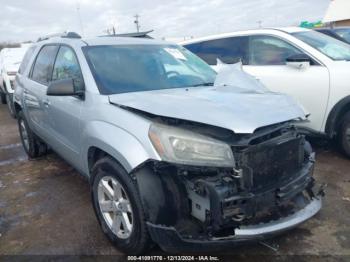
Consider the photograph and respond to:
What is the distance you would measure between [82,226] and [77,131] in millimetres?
916

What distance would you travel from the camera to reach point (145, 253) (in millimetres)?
2674

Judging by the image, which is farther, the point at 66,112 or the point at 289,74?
the point at 289,74

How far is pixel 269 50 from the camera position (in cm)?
534

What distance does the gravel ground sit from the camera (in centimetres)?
285

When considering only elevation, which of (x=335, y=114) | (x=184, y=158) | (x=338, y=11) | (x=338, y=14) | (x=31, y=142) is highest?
(x=338, y=11)

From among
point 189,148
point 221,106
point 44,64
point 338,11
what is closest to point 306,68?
point 221,106

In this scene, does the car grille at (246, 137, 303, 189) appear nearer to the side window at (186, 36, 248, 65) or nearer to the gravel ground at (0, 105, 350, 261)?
the gravel ground at (0, 105, 350, 261)

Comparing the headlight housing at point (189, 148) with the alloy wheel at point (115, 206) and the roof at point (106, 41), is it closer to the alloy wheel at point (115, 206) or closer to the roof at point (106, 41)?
the alloy wheel at point (115, 206)

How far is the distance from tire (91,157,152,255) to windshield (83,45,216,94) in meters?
0.74

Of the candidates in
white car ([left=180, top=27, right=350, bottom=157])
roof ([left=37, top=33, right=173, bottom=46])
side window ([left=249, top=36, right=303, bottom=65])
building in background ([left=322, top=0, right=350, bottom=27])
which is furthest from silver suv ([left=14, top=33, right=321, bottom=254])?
building in background ([left=322, top=0, right=350, bottom=27])

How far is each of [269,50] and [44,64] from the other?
3.25 meters

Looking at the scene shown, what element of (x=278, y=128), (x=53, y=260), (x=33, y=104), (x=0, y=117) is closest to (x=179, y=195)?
(x=278, y=128)

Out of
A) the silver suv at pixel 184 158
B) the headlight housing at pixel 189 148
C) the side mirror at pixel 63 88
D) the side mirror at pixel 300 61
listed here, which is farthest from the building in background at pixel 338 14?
the headlight housing at pixel 189 148

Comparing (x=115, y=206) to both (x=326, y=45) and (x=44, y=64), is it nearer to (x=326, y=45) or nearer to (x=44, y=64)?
(x=44, y=64)
